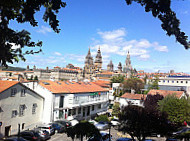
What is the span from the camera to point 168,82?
63.1 meters

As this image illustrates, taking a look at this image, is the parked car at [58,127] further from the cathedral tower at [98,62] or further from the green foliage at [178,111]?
the cathedral tower at [98,62]

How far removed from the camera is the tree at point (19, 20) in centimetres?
476

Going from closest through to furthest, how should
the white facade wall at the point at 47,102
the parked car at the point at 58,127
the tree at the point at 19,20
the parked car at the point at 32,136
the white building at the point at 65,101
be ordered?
the tree at the point at 19,20 < the parked car at the point at 32,136 < the parked car at the point at 58,127 < the white facade wall at the point at 47,102 < the white building at the point at 65,101

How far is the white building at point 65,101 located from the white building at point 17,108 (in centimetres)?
150

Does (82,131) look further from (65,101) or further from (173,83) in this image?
(173,83)

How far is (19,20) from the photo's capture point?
16.9 ft

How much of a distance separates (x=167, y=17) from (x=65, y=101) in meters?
26.1

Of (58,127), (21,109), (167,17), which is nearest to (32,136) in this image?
(58,127)

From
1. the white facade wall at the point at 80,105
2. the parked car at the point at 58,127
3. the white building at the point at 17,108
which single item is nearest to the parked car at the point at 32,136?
the white building at the point at 17,108

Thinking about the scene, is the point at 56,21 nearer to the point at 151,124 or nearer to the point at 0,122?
the point at 151,124

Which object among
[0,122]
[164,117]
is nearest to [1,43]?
[164,117]

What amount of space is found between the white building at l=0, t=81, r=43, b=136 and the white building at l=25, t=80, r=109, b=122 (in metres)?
1.50

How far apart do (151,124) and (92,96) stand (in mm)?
21712

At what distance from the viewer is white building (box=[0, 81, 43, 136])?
20.2 metres
